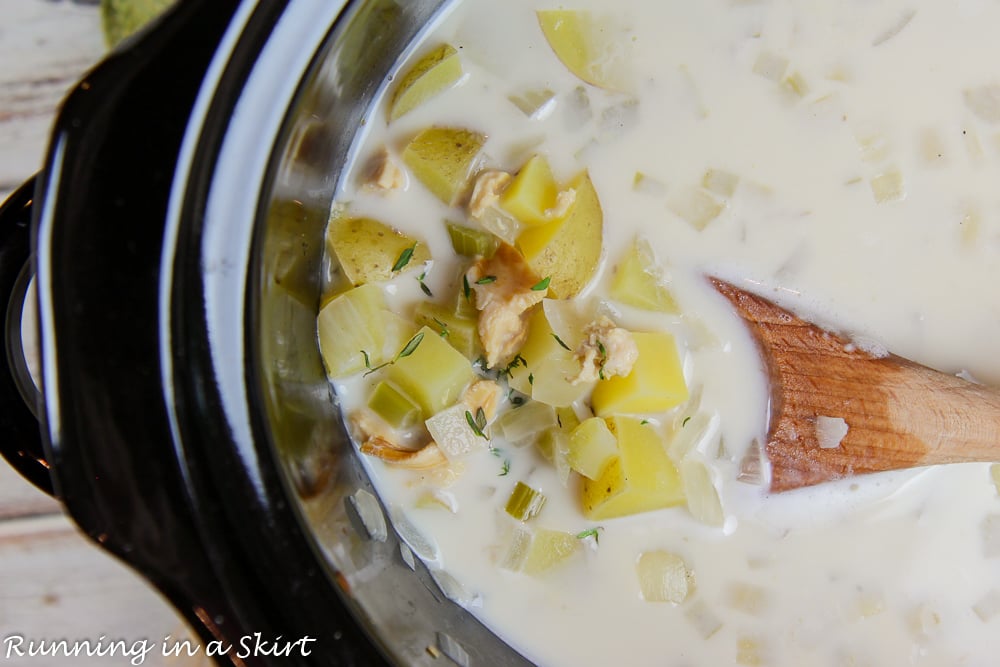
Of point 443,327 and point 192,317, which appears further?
point 443,327

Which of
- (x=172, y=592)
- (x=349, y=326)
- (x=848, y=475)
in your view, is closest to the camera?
(x=172, y=592)

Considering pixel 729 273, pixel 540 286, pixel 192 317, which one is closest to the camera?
pixel 192 317

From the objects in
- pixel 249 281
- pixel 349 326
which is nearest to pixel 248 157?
pixel 249 281

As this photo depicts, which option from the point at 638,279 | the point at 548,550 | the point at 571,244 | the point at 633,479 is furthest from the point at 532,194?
the point at 548,550

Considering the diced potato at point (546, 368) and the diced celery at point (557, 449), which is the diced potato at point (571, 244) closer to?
the diced potato at point (546, 368)

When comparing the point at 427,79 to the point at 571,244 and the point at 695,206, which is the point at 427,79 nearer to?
the point at 571,244

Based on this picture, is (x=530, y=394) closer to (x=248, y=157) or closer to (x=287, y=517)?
(x=287, y=517)

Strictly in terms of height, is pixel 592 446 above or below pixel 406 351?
below

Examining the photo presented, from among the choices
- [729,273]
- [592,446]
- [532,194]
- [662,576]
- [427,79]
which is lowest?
[662,576]
